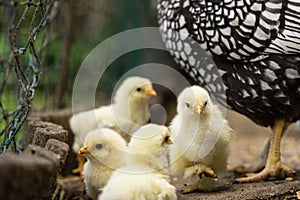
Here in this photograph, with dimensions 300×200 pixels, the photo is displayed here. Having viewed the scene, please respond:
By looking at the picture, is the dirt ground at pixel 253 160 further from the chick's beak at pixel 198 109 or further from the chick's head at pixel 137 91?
the chick's head at pixel 137 91

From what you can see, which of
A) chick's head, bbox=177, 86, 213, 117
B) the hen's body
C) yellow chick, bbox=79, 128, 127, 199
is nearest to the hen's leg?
the hen's body

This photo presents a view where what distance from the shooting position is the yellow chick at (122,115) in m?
2.88

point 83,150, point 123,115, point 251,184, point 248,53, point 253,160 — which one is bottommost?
point 253,160

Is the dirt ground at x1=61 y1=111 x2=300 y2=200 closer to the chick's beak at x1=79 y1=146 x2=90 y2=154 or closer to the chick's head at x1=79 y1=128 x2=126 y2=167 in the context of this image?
the chick's head at x1=79 y1=128 x2=126 y2=167

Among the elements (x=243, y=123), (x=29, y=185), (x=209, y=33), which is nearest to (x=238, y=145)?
(x=243, y=123)

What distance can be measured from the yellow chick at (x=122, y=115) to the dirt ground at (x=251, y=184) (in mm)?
316

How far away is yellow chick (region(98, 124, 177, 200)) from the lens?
2.00m

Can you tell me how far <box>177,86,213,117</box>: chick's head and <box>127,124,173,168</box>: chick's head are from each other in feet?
0.46

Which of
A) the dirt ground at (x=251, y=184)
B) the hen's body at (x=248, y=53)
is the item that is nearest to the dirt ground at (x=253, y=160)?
the dirt ground at (x=251, y=184)

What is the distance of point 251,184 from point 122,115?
798 mm

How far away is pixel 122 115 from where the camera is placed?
9.75ft

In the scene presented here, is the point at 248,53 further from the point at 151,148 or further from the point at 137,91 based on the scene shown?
the point at 137,91

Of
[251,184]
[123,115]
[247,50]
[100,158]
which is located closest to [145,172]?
[100,158]

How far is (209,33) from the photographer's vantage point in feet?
8.30
